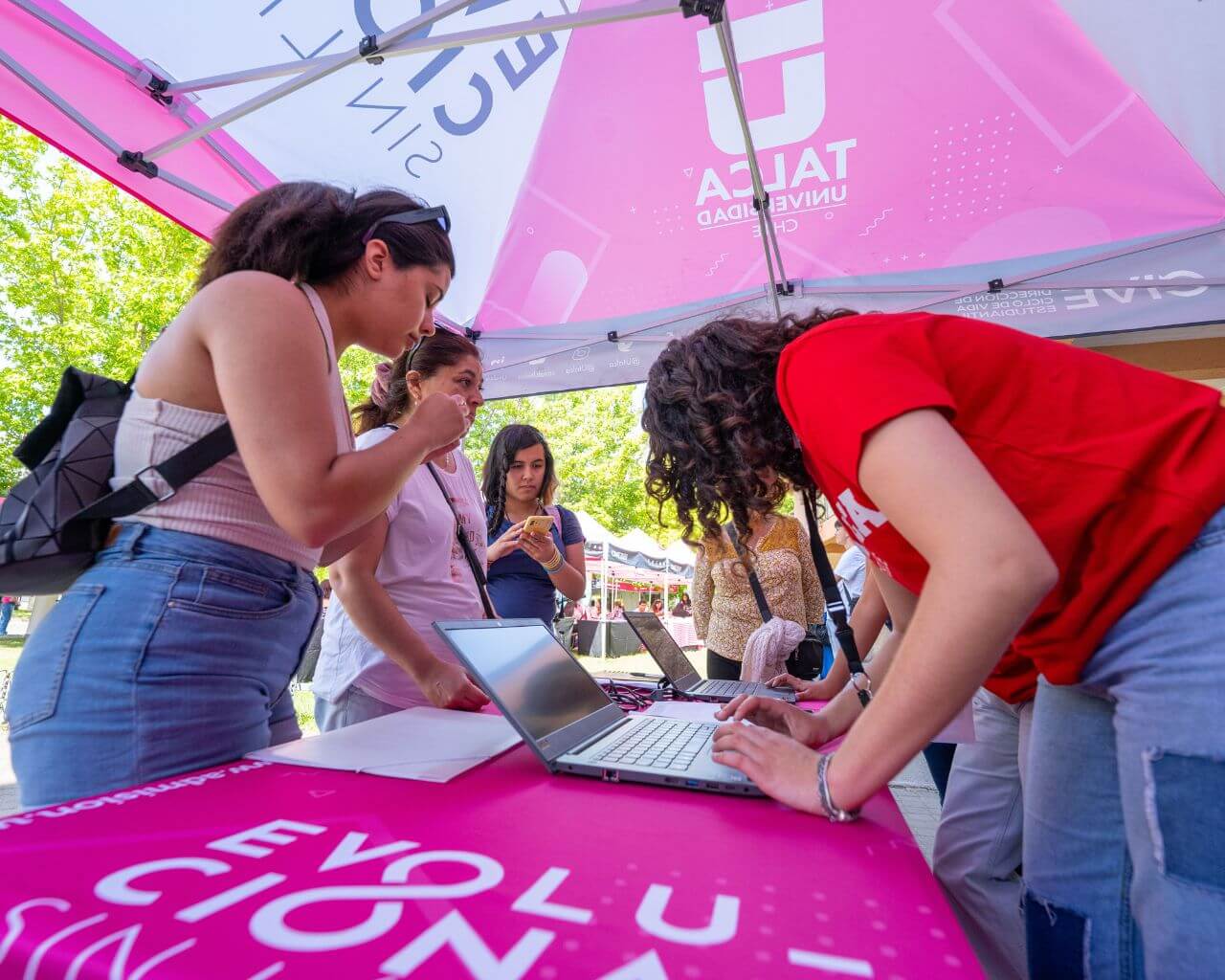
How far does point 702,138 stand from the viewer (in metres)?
3.37

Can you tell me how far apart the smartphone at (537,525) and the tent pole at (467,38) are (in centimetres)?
166

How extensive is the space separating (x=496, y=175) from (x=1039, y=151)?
2620mm

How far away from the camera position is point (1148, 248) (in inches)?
133

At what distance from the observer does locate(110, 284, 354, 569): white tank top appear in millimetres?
1027

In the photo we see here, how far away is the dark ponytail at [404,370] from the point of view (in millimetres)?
2211

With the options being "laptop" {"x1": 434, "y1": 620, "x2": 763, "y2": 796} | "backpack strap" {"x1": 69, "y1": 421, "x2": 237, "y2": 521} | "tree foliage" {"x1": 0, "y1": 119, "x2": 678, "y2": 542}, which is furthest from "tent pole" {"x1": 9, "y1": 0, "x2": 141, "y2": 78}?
"tree foliage" {"x1": 0, "y1": 119, "x2": 678, "y2": 542}

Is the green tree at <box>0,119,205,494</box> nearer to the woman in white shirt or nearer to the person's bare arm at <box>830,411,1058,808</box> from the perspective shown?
the woman in white shirt

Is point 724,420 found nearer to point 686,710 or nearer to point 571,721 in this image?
point 571,721

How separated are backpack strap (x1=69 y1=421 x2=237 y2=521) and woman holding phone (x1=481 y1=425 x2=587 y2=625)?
2.06m

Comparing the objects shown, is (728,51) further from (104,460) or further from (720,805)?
(720,805)

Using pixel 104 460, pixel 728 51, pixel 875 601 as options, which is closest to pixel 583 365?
pixel 728 51

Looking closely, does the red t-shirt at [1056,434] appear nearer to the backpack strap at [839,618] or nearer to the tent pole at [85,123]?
the backpack strap at [839,618]

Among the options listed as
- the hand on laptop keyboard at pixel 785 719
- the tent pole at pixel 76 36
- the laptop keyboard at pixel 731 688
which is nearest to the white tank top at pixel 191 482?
the hand on laptop keyboard at pixel 785 719

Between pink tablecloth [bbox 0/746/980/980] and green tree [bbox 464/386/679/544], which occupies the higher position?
green tree [bbox 464/386/679/544]
